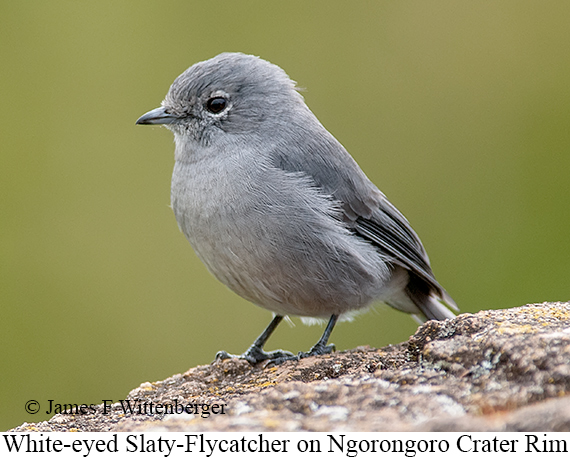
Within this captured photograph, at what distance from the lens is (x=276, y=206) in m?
4.57

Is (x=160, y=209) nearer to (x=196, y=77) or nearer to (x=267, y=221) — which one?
(x=196, y=77)

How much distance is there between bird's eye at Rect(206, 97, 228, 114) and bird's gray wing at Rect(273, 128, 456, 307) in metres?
0.56

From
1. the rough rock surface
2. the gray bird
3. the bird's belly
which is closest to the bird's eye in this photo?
the gray bird

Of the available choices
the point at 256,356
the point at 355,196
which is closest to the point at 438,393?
the point at 256,356

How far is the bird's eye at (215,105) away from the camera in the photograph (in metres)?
5.06

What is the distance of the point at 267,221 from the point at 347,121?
3.53 m

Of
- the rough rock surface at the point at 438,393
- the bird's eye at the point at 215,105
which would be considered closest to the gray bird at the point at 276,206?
the bird's eye at the point at 215,105

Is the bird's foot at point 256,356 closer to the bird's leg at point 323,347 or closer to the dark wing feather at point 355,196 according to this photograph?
the bird's leg at point 323,347

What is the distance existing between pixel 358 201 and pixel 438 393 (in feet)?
8.92

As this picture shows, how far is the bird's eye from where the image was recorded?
16.6 ft

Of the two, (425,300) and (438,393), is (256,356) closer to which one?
(425,300)

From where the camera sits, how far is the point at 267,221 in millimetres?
4500
